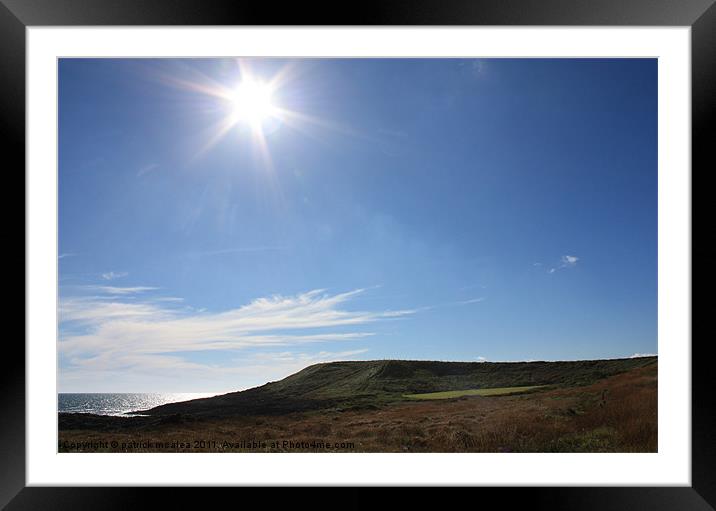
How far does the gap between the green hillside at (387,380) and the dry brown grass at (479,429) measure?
764mm

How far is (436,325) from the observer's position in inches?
232

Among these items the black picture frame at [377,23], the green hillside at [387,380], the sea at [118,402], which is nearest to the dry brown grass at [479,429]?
the sea at [118,402]

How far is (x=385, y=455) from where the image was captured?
198 cm

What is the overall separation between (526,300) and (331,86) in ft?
12.3

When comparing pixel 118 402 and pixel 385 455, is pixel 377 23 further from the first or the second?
pixel 118 402

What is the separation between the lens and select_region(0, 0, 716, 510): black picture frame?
5.45 feet

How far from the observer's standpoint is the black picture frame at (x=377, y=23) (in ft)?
5.45

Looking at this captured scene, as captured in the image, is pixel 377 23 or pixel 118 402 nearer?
pixel 377 23

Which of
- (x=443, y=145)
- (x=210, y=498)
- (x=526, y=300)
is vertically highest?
(x=443, y=145)

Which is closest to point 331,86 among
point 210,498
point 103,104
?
point 103,104

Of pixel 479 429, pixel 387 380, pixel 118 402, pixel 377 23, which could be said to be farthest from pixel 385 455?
pixel 387 380

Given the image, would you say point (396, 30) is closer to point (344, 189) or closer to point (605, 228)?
point (344, 189)

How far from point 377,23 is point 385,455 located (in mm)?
2022

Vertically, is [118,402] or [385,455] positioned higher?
[385,455]
